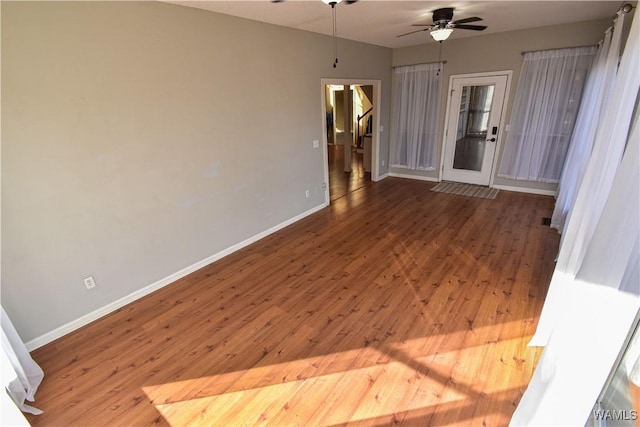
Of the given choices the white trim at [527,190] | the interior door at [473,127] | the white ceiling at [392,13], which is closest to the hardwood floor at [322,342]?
the white trim at [527,190]

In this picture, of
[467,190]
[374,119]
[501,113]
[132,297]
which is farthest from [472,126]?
[132,297]

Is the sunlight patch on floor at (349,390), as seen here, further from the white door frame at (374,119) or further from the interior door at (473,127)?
the interior door at (473,127)

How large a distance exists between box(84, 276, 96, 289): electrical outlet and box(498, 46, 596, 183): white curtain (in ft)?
19.9

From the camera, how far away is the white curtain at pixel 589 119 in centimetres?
271

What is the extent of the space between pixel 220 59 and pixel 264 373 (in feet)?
9.68

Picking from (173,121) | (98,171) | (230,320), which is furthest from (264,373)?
(173,121)

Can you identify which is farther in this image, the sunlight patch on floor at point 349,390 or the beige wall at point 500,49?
the beige wall at point 500,49

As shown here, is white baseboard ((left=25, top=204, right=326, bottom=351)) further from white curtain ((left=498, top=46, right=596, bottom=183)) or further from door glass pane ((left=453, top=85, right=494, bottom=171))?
white curtain ((left=498, top=46, right=596, bottom=183))

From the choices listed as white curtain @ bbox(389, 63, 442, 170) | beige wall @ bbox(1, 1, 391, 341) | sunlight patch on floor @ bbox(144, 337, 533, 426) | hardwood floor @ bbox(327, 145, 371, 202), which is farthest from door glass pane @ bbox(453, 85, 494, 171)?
sunlight patch on floor @ bbox(144, 337, 533, 426)

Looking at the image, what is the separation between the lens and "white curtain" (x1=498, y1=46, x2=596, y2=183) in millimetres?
4332

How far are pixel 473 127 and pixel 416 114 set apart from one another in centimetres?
108

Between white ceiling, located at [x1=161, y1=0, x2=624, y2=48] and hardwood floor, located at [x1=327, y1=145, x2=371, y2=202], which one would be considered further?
hardwood floor, located at [x1=327, y1=145, x2=371, y2=202]

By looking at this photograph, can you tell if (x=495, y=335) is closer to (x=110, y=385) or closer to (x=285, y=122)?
(x=110, y=385)

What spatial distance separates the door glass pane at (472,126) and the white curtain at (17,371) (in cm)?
637
